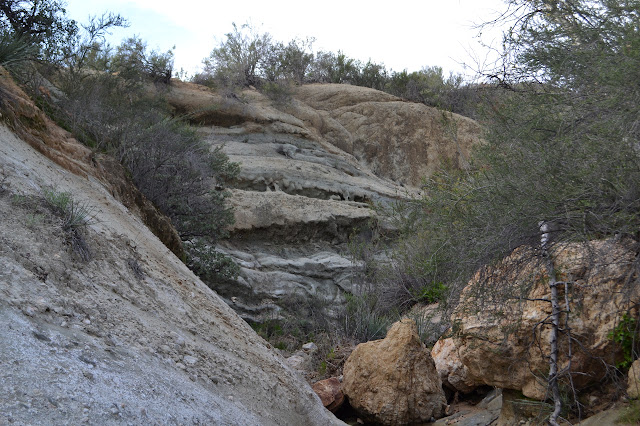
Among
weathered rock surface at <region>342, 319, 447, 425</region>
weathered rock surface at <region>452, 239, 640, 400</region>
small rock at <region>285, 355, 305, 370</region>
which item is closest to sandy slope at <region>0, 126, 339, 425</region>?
weathered rock surface at <region>342, 319, 447, 425</region>

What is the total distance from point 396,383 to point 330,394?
90cm

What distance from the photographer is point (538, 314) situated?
605cm

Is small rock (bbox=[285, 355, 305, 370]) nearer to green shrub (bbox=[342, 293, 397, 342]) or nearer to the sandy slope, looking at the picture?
green shrub (bbox=[342, 293, 397, 342])

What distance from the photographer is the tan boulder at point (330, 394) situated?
24.4ft

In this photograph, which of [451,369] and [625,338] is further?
[451,369]

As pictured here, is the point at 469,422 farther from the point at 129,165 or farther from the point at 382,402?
the point at 129,165

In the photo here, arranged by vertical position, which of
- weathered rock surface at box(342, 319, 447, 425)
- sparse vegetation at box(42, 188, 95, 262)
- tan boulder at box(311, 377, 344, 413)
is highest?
sparse vegetation at box(42, 188, 95, 262)

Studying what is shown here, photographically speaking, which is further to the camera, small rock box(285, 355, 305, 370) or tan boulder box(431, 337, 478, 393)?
small rock box(285, 355, 305, 370)

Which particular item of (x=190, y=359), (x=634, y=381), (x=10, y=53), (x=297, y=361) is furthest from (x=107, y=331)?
(x=297, y=361)

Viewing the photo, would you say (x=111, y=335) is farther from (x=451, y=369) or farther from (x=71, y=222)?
(x=451, y=369)

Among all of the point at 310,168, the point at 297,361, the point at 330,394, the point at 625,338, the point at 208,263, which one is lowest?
the point at 297,361

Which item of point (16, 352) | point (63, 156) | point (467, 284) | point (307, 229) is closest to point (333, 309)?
point (307, 229)

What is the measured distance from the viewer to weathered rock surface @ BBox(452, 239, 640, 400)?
207 inches

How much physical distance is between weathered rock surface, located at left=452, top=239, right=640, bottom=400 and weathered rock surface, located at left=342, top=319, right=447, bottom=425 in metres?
0.89
